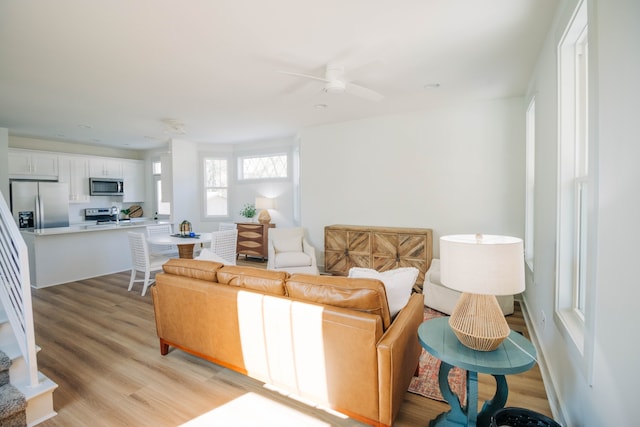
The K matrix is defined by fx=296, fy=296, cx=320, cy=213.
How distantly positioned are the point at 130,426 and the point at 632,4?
10.5 feet

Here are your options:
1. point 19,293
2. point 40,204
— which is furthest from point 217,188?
point 19,293

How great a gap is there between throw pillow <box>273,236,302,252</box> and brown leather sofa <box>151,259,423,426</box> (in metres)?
2.43

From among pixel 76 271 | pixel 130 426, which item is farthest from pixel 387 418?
pixel 76 271

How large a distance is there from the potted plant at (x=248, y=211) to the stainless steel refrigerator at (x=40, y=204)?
3541 millimetres

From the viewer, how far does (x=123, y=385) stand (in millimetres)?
2223

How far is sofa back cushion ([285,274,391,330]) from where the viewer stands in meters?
1.74

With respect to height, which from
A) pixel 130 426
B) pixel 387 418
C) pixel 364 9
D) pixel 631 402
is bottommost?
pixel 130 426

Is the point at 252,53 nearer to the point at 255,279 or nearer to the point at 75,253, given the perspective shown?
the point at 255,279

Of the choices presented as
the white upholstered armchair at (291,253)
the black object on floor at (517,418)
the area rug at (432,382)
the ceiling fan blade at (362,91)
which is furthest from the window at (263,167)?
the black object on floor at (517,418)

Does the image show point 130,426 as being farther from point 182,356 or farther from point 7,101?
point 7,101

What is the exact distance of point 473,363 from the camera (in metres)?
1.45

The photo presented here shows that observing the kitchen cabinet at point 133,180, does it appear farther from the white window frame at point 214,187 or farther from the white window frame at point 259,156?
the white window frame at point 259,156

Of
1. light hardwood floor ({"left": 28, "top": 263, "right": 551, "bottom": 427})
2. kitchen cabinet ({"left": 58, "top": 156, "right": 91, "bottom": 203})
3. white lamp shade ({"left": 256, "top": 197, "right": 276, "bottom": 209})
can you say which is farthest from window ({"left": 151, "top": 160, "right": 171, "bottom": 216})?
light hardwood floor ({"left": 28, "top": 263, "right": 551, "bottom": 427})

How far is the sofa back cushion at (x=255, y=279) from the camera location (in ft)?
6.69
